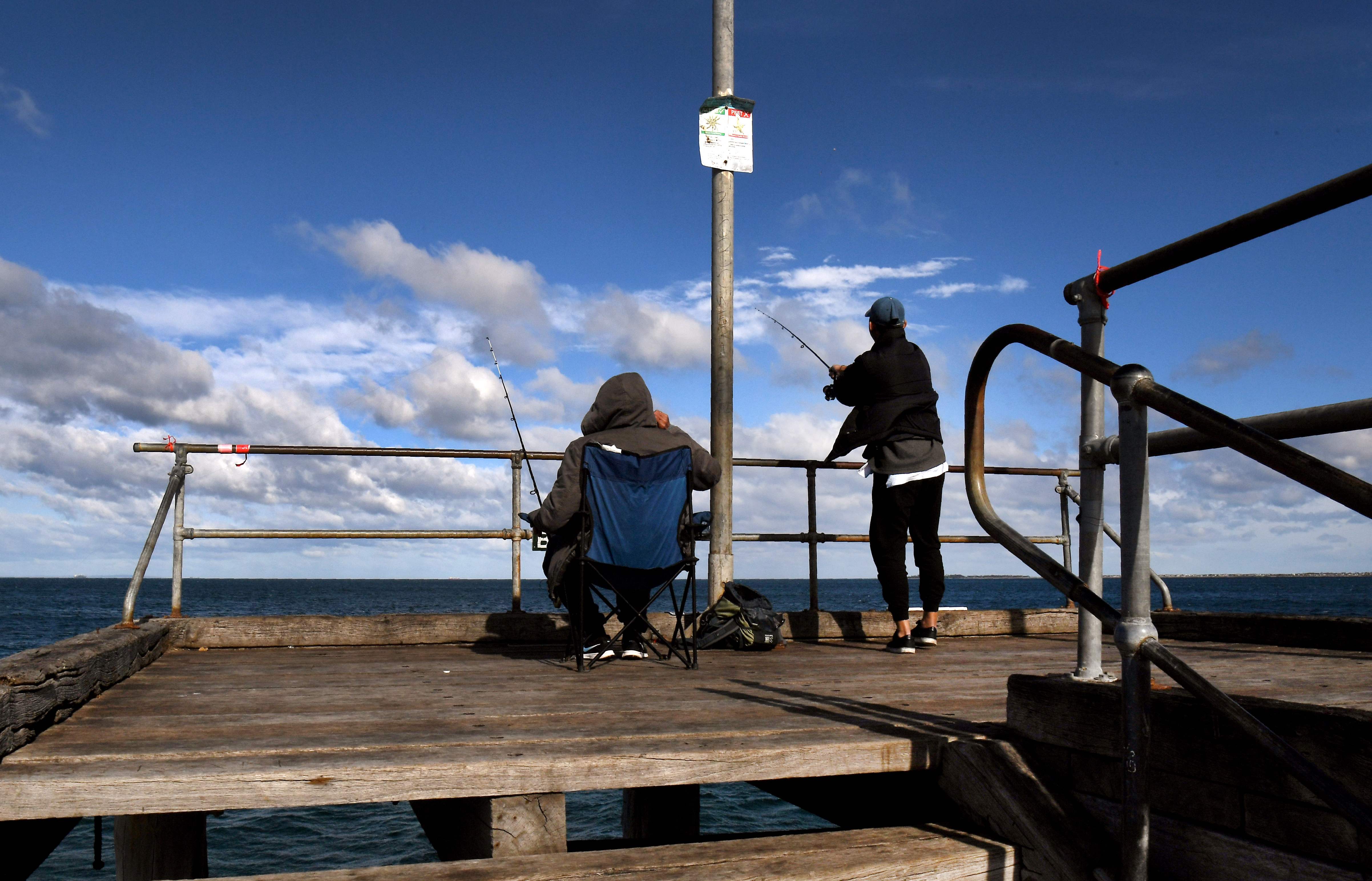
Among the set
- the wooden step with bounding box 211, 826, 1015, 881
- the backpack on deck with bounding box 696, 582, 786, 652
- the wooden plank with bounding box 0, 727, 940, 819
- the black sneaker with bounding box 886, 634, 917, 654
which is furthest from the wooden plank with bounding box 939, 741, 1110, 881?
the backpack on deck with bounding box 696, 582, 786, 652

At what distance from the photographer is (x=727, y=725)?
2814 millimetres

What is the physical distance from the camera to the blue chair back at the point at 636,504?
4.49 m

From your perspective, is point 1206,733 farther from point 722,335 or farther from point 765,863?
point 722,335

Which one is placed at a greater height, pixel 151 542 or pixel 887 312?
pixel 887 312

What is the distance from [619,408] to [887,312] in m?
1.74

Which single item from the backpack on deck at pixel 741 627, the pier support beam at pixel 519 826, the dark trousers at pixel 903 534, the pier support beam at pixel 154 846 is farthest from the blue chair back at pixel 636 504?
the pier support beam at pixel 519 826

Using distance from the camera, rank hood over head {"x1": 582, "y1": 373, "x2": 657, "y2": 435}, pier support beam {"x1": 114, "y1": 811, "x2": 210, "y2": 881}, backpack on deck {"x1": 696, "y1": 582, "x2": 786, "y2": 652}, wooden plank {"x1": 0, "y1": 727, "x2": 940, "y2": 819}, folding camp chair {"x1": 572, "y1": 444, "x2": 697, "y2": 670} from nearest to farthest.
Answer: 1. wooden plank {"x1": 0, "y1": 727, "x2": 940, "y2": 819}
2. pier support beam {"x1": 114, "y1": 811, "x2": 210, "y2": 881}
3. folding camp chair {"x1": 572, "y1": 444, "x2": 697, "y2": 670}
4. hood over head {"x1": 582, "y1": 373, "x2": 657, "y2": 435}
5. backpack on deck {"x1": 696, "y1": 582, "x2": 786, "y2": 652}

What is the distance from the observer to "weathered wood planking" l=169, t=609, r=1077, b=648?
5.53m

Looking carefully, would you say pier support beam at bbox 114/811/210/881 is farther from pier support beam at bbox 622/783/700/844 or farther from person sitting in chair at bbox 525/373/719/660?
pier support beam at bbox 622/783/700/844

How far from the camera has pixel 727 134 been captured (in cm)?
634

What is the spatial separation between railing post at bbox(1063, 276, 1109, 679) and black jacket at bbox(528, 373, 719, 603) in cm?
246

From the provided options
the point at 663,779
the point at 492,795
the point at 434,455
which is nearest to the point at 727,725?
the point at 663,779

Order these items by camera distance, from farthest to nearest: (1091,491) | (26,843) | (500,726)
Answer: (26,843)
(500,726)
(1091,491)

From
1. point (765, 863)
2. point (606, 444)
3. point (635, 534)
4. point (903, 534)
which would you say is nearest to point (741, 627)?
point (903, 534)
